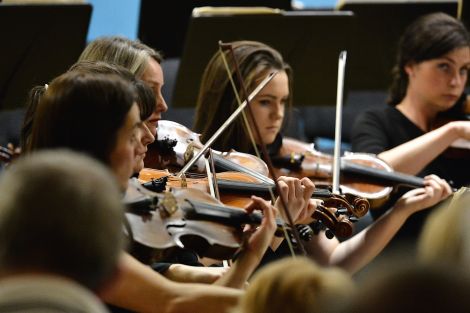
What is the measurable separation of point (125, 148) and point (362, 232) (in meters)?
1.51

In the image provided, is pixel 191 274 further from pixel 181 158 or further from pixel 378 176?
pixel 378 176

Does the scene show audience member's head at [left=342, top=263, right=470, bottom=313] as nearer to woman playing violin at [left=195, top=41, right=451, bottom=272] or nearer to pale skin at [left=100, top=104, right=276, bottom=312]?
pale skin at [left=100, top=104, right=276, bottom=312]

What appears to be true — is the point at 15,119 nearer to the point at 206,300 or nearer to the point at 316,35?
the point at 316,35

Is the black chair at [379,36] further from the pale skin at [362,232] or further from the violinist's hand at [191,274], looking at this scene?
the violinist's hand at [191,274]

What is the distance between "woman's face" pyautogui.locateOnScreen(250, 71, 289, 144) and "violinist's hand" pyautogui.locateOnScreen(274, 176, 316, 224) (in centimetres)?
63

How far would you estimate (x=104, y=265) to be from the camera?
1334 mm

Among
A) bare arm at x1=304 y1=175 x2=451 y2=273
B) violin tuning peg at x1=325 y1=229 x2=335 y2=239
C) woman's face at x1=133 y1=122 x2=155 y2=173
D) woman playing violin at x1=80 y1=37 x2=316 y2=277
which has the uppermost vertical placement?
woman playing violin at x1=80 y1=37 x2=316 y2=277

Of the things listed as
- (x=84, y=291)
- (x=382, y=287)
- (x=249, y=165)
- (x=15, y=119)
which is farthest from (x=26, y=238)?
(x=15, y=119)

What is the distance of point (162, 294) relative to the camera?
6.70 ft

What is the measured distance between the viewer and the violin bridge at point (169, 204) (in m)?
2.15

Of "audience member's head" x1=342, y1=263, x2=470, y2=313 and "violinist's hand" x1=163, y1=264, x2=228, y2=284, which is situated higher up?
"audience member's head" x1=342, y1=263, x2=470, y2=313

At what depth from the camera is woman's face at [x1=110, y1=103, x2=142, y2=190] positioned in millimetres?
1947

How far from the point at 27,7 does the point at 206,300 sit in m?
1.99

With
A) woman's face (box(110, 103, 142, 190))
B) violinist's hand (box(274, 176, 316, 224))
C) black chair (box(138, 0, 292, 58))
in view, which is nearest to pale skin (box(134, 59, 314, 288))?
violinist's hand (box(274, 176, 316, 224))
